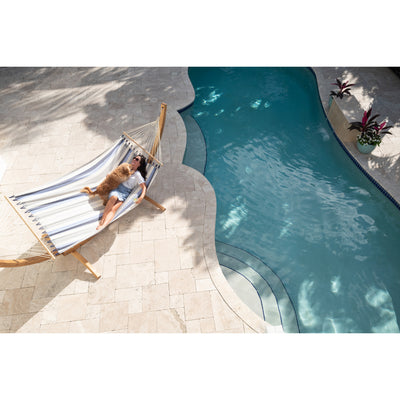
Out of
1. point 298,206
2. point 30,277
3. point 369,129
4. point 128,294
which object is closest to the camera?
point 128,294

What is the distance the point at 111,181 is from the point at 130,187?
285 millimetres

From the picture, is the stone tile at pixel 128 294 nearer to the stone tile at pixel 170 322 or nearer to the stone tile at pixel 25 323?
the stone tile at pixel 170 322

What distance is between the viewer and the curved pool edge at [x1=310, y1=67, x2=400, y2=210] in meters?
4.91

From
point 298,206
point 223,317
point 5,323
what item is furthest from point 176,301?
point 298,206

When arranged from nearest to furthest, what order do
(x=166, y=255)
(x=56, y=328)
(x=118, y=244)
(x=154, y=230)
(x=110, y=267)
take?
1. (x=56, y=328)
2. (x=110, y=267)
3. (x=166, y=255)
4. (x=118, y=244)
5. (x=154, y=230)

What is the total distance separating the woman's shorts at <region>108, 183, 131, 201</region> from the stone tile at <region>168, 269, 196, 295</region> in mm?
1246

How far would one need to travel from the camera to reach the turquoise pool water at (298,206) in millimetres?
3912

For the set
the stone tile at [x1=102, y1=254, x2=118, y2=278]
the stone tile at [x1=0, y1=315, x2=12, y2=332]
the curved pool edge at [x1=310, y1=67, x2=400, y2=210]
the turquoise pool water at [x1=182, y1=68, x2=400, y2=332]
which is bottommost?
the stone tile at [x1=0, y1=315, x2=12, y2=332]

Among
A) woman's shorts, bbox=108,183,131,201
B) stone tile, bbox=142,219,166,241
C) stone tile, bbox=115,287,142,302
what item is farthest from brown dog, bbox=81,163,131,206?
stone tile, bbox=115,287,142,302

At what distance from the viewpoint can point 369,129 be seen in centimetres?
525

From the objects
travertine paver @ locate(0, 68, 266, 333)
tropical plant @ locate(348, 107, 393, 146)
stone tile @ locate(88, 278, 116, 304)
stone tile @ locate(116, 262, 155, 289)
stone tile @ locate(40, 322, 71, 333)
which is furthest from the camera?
tropical plant @ locate(348, 107, 393, 146)

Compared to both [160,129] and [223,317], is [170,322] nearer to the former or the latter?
[223,317]

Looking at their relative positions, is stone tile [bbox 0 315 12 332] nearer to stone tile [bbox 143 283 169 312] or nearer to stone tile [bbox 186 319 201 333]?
stone tile [bbox 143 283 169 312]
